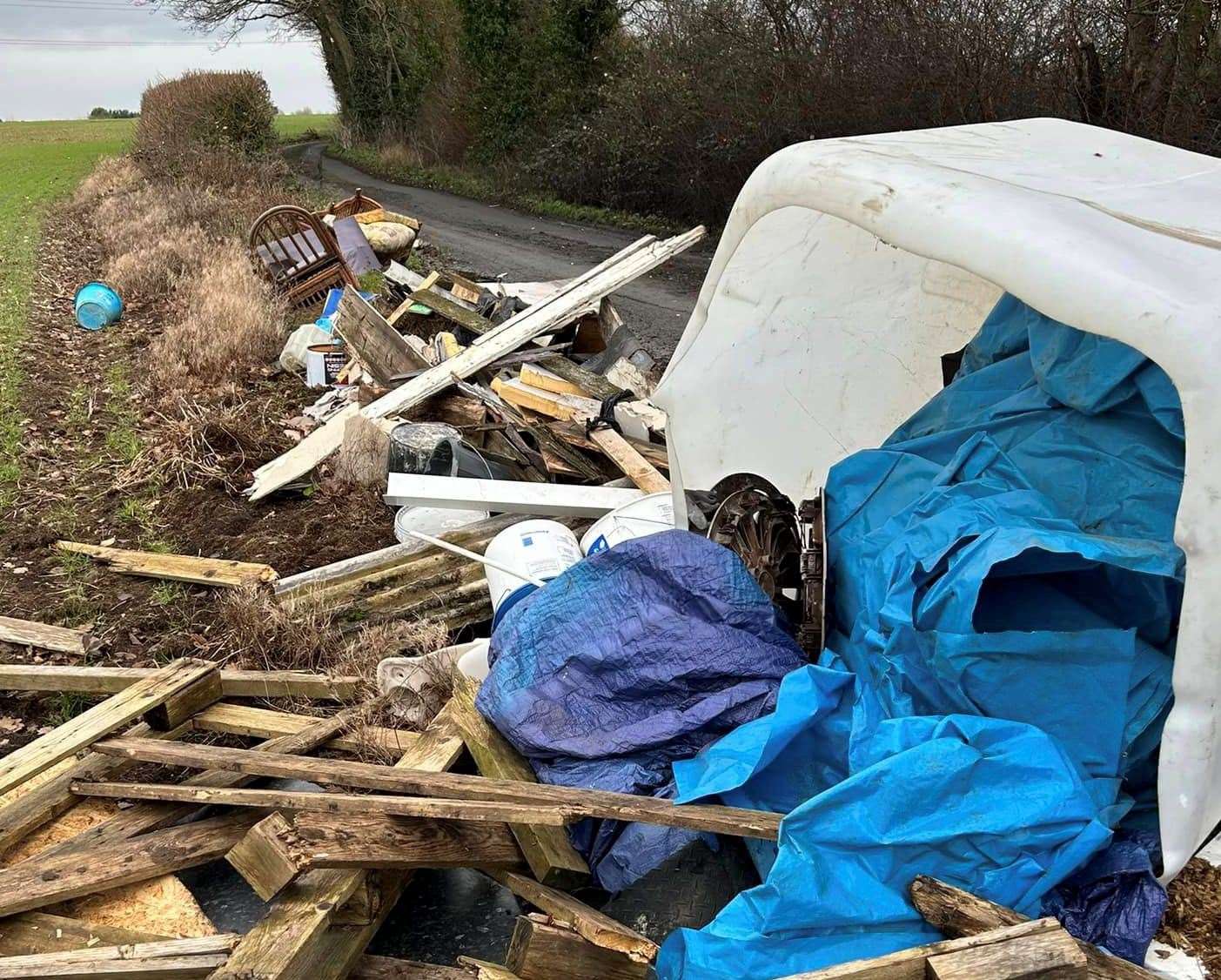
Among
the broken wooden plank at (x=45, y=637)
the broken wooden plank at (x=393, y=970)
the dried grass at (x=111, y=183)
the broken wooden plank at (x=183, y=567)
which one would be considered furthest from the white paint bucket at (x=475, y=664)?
the dried grass at (x=111, y=183)

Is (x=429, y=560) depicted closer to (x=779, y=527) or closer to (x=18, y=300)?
(x=779, y=527)

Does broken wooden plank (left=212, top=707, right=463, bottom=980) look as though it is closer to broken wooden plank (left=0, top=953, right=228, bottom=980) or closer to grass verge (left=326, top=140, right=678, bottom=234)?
Answer: broken wooden plank (left=0, top=953, right=228, bottom=980)

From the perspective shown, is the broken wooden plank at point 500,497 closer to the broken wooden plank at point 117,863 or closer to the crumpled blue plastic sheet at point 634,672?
the crumpled blue plastic sheet at point 634,672

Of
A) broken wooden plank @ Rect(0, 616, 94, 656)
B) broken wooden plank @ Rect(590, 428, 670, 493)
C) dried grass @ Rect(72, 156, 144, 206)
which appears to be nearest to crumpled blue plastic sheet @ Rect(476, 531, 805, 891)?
broken wooden plank @ Rect(590, 428, 670, 493)

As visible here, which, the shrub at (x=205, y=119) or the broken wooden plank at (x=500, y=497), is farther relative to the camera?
the shrub at (x=205, y=119)

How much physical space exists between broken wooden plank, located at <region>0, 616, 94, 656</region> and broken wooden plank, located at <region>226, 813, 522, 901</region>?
2442 mm

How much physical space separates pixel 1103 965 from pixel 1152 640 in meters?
1.01

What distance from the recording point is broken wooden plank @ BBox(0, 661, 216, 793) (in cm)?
357

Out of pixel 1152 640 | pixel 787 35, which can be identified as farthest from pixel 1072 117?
pixel 1152 640

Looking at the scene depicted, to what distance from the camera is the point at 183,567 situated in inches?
223

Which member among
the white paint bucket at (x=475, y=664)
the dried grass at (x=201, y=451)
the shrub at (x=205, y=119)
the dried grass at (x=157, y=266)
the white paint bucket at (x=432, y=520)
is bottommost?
the white paint bucket at (x=475, y=664)

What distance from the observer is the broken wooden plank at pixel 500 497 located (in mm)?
5395

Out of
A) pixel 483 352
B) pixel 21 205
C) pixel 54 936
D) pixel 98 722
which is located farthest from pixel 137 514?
pixel 21 205

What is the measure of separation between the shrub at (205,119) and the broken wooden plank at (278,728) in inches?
824
